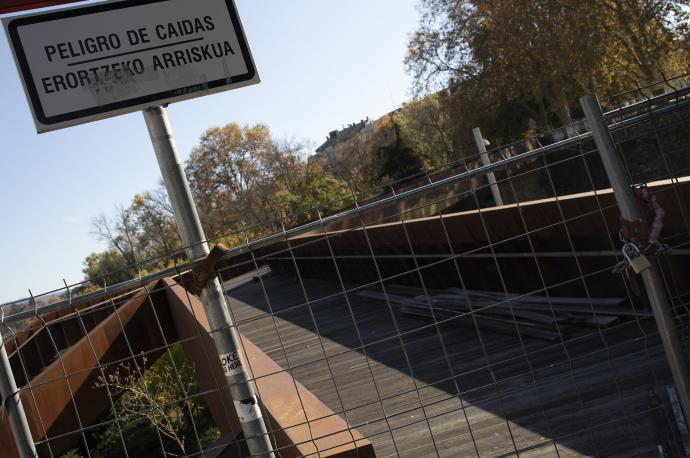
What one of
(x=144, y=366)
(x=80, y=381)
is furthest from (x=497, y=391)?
(x=80, y=381)

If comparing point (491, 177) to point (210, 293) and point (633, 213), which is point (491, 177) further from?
point (210, 293)

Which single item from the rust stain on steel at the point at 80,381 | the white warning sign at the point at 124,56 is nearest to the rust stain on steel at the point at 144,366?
the rust stain on steel at the point at 80,381

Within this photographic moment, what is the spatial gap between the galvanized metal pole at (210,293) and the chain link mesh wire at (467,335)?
0.07 meters

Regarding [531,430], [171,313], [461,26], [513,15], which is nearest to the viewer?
[531,430]

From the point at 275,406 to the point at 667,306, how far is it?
71.2 inches

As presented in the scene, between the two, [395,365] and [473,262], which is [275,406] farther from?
[473,262]

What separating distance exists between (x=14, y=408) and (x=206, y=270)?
0.84 m

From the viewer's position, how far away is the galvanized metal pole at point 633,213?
2744 millimetres

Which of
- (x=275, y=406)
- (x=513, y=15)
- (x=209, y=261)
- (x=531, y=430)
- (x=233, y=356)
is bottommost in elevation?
(x=531, y=430)

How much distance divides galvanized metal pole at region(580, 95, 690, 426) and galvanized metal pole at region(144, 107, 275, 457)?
1.42 meters

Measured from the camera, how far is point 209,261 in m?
2.70

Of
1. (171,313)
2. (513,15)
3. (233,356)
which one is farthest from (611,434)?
(513,15)

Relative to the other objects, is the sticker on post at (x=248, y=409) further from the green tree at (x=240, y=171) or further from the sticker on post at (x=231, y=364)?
the green tree at (x=240, y=171)

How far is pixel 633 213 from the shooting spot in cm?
277
